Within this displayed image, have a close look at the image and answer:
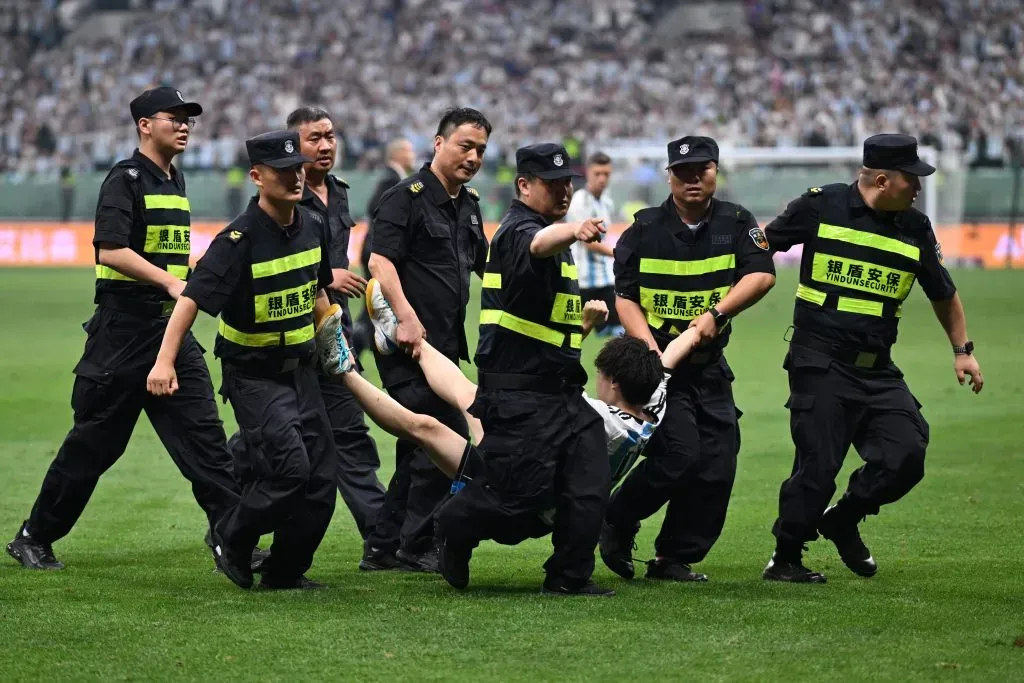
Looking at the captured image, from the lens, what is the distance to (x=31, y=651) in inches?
217

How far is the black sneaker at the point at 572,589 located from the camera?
6539 millimetres

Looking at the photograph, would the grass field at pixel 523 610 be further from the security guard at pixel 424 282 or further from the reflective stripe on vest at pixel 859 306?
the reflective stripe on vest at pixel 859 306

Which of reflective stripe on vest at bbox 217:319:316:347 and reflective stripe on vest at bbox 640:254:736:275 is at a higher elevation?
reflective stripe on vest at bbox 640:254:736:275

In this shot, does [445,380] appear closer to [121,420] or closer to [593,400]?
[593,400]

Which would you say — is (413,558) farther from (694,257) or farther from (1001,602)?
(1001,602)

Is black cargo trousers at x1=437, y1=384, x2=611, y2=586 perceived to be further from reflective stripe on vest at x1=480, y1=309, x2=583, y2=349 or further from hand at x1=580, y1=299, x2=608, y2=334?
hand at x1=580, y1=299, x2=608, y2=334

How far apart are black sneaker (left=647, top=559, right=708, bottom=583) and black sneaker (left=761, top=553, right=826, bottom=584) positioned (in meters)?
0.31

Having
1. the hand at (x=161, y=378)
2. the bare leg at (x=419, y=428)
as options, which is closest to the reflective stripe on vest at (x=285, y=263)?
the hand at (x=161, y=378)

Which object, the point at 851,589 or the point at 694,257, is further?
the point at 694,257

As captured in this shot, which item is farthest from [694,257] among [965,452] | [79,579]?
[965,452]

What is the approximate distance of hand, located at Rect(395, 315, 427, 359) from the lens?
279 inches

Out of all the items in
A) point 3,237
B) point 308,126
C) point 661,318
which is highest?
point 308,126

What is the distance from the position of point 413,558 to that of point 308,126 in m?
2.33

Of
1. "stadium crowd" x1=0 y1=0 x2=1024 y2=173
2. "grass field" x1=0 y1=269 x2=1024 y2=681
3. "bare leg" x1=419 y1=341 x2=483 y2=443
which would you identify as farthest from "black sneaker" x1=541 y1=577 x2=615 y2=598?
"stadium crowd" x1=0 y1=0 x2=1024 y2=173
